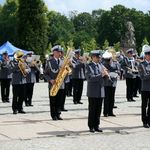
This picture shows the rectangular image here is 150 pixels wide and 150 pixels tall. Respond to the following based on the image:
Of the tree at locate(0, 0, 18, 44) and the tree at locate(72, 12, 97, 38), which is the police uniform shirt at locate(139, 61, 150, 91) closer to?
the tree at locate(0, 0, 18, 44)

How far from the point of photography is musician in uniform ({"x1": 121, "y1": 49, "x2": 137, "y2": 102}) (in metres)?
19.1

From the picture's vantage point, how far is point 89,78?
1165 cm

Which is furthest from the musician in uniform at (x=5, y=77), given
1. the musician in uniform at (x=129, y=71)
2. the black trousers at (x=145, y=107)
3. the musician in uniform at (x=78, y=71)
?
the black trousers at (x=145, y=107)

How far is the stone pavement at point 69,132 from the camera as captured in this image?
1002 centimetres

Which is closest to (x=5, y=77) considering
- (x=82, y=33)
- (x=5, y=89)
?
(x=5, y=89)

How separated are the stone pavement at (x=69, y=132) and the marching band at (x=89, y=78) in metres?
0.43

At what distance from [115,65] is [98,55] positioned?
309 centimetres

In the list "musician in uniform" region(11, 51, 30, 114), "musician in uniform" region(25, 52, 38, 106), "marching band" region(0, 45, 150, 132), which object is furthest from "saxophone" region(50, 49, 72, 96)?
"musician in uniform" region(25, 52, 38, 106)

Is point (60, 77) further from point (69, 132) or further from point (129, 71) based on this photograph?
point (129, 71)

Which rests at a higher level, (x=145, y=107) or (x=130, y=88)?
(x=130, y=88)

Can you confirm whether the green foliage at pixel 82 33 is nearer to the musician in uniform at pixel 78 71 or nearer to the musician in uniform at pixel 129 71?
the musician in uniform at pixel 129 71

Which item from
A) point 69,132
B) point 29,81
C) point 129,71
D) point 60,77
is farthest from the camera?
point 129,71

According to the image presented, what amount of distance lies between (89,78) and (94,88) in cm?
26

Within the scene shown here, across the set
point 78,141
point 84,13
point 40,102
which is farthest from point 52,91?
point 84,13
